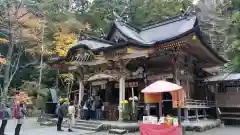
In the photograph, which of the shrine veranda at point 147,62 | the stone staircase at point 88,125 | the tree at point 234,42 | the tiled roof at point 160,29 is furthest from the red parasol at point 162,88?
the tree at point 234,42

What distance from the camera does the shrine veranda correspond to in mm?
11895

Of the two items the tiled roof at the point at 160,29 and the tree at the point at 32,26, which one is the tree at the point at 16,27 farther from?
the tiled roof at the point at 160,29

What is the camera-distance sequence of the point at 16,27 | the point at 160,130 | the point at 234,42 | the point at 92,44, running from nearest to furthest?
the point at 160,130
the point at 92,44
the point at 16,27
the point at 234,42

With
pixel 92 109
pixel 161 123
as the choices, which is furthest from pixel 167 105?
pixel 161 123

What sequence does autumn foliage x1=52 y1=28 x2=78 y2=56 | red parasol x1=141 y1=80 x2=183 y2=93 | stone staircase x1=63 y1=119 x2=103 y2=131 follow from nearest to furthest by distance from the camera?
1. red parasol x1=141 y1=80 x2=183 y2=93
2. stone staircase x1=63 y1=119 x2=103 y2=131
3. autumn foliage x1=52 y1=28 x2=78 y2=56

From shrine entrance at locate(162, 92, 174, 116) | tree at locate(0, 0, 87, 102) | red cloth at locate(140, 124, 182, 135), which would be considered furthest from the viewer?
tree at locate(0, 0, 87, 102)

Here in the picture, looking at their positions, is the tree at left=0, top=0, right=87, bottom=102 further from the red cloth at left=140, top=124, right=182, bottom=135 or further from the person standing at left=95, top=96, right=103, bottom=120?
the red cloth at left=140, top=124, right=182, bottom=135

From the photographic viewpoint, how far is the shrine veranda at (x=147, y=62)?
11.9 metres

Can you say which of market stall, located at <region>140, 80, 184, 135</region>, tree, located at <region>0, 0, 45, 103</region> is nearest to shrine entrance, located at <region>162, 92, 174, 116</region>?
market stall, located at <region>140, 80, 184, 135</region>

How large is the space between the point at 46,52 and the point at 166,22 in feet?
43.7

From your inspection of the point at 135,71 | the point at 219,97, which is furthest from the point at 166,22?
the point at 219,97

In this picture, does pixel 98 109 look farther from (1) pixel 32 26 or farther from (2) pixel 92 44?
(1) pixel 32 26

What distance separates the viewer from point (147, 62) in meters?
13.8

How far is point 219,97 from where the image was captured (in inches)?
578
